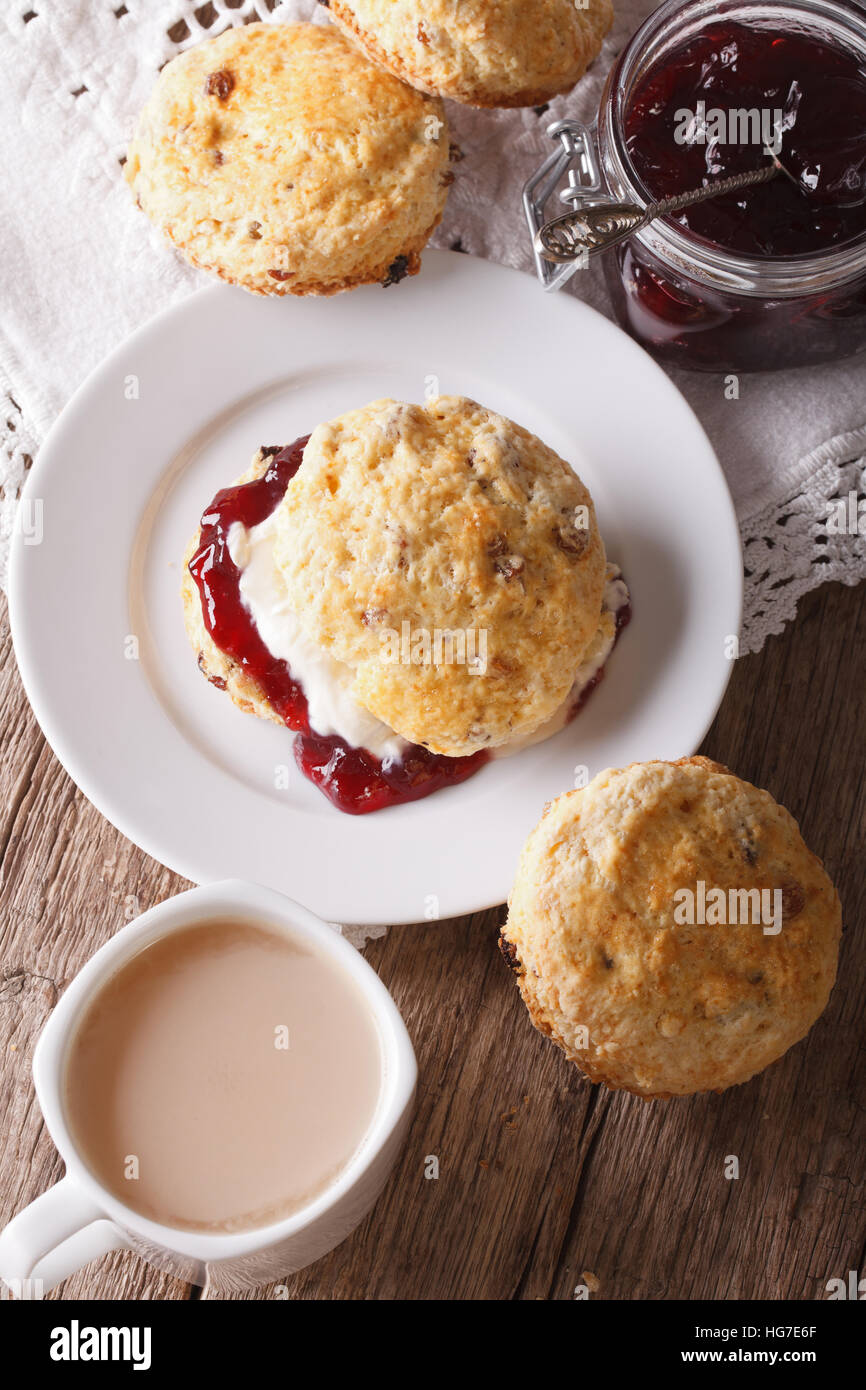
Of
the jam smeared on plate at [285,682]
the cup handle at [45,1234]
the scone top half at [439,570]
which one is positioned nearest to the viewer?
the cup handle at [45,1234]

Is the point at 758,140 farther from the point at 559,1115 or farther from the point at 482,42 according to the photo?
the point at 559,1115

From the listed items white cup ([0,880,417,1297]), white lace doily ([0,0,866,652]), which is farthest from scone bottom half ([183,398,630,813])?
white lace doily ([0,0,866,652])

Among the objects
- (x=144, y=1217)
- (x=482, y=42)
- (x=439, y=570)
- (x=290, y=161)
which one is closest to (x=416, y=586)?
(x=439, y=570)

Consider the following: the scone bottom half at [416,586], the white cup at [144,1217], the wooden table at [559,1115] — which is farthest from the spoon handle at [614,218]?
the white cup at [144,1217]

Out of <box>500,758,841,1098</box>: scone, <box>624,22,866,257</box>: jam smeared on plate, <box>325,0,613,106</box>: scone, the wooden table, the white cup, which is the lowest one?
the wooden table

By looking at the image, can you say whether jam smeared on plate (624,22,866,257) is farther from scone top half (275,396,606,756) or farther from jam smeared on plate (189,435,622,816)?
jam smeared on plate (189,435,622,816)

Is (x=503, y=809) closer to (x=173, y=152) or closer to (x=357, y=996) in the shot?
(x=357, y=996)

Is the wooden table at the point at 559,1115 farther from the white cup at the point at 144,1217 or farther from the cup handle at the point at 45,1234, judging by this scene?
the cup handle at the point at 45,1234
